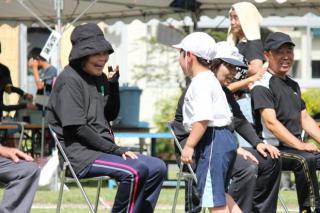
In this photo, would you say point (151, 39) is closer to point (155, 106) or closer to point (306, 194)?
point (155, 106)

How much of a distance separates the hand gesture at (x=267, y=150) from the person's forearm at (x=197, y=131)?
3.97ft

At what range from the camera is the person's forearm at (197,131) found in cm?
665

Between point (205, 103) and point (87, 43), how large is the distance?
113 cm

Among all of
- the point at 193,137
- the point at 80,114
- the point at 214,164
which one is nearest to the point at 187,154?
the point at 193,137

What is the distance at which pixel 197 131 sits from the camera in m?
6.65

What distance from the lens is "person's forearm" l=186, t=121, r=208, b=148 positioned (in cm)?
665

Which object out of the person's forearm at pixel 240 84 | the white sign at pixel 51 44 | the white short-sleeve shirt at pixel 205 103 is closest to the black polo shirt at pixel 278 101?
the person's forearm at pixel 240 84

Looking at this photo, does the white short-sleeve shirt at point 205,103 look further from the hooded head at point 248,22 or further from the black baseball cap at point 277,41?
the hooded head at point 248,22

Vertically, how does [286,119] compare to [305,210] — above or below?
above

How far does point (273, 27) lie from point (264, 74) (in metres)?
10.7

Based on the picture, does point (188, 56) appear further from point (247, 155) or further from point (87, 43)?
point (247, 155)

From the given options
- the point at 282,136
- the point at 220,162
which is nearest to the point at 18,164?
the point at 220,162

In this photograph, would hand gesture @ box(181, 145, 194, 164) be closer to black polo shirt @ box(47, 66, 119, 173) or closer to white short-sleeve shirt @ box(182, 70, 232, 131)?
white short-sleeve shirt @ box(182, 70, 232, 131)

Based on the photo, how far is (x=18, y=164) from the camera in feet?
22.7
